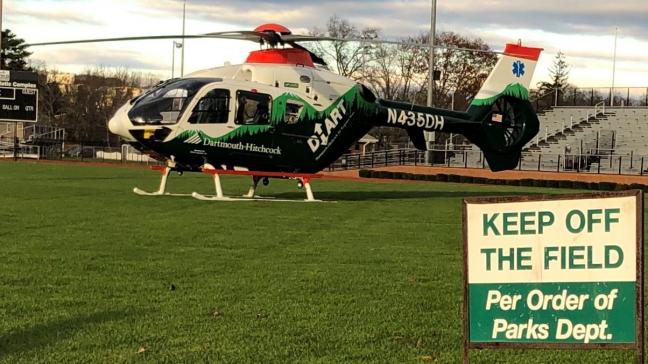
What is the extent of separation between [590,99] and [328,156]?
150ft

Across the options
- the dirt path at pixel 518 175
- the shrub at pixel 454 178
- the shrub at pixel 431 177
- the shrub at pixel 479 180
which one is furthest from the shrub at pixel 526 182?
the shrub at pixel 431 177

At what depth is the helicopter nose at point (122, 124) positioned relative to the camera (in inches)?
731

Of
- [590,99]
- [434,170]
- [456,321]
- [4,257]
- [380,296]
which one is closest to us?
[456,321]

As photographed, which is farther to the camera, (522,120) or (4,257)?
(522,120)

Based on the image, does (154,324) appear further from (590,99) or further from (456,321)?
(590,99)

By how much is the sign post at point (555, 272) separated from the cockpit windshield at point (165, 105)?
14.8 m

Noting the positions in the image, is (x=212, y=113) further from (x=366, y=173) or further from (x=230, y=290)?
(x=366, y=173)

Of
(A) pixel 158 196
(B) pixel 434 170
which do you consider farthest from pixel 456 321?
(B) pixel 434 170

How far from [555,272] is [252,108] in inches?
618

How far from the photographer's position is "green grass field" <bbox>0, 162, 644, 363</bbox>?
5605 millimetres

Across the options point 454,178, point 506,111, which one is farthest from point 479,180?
point 506,111

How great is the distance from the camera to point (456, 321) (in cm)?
668

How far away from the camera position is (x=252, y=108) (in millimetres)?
19469

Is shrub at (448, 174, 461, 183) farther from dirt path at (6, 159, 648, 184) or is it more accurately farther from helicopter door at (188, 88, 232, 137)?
helicopter door at (188, 88, 232, 137)
